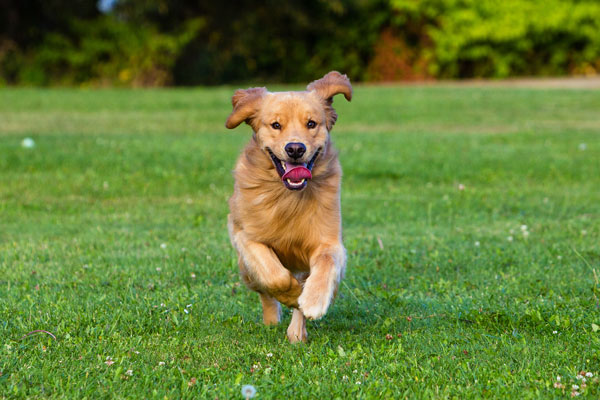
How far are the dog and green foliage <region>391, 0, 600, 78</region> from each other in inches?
1243

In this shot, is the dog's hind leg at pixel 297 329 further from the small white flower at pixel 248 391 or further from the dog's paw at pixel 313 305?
the small white flower at pixel 248 391

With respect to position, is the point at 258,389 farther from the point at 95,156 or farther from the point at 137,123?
the point at 137,123

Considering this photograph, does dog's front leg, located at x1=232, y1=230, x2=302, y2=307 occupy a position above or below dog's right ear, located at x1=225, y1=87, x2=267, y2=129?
below

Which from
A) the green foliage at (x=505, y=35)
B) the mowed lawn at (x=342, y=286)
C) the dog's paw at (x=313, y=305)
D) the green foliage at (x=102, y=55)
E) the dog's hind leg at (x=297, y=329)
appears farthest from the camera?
the green foliage at (x=505, y=35)

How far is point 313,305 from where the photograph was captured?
4.56 meters

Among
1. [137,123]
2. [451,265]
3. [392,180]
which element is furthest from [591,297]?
[137,123]

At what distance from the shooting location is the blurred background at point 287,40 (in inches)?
1292

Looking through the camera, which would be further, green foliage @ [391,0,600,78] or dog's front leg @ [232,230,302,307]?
green foliage @ [391,0,600,78]

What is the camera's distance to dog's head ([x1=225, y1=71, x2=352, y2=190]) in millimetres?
4836

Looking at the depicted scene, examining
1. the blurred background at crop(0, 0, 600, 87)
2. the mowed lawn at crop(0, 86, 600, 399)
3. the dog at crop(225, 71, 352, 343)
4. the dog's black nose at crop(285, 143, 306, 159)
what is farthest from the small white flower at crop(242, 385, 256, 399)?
→ the blurred background at crop(0, 0, 600, 87)

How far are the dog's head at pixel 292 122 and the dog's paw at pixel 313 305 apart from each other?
0.66 m

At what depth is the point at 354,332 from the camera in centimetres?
528

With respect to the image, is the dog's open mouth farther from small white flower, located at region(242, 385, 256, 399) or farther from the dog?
small white flower, located at region(242, 385, 256, 399)

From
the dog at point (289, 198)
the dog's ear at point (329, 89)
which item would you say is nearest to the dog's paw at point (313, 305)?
the dog at point (289, 198)
